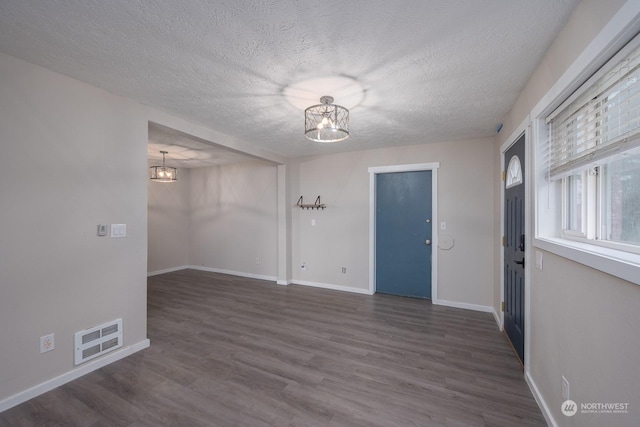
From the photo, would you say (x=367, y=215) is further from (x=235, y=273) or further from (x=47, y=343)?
(x=47, y=343)

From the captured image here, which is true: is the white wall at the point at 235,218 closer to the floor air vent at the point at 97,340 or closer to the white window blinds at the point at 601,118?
the floor air vent at the point at 97,340

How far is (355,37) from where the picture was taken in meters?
1.57

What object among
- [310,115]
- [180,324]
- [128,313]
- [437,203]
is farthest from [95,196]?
[437,203]

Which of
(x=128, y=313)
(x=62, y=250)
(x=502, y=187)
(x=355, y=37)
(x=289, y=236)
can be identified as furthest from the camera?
(x=289, y=236)

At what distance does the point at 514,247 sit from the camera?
2.60 metres

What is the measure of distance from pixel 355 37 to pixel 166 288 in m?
4.99

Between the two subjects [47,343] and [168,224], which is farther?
[168,224]

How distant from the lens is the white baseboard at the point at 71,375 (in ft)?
6.00

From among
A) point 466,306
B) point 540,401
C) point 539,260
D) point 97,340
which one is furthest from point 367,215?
point 97,340

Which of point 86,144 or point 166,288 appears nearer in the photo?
point 86,144

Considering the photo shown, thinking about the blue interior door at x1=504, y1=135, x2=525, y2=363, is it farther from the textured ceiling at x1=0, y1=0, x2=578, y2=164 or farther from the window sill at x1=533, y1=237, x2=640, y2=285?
the window sill at x1=533, y1=237, x2=640, y2=285

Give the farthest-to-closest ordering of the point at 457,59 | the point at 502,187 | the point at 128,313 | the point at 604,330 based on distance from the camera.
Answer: the point at 502,187 < the point at 128,313 < the point at 457,59 < the point at 604,330

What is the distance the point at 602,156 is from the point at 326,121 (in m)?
1.74

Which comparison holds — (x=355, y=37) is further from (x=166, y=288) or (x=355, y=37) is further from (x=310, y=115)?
(x=166, y=288)
